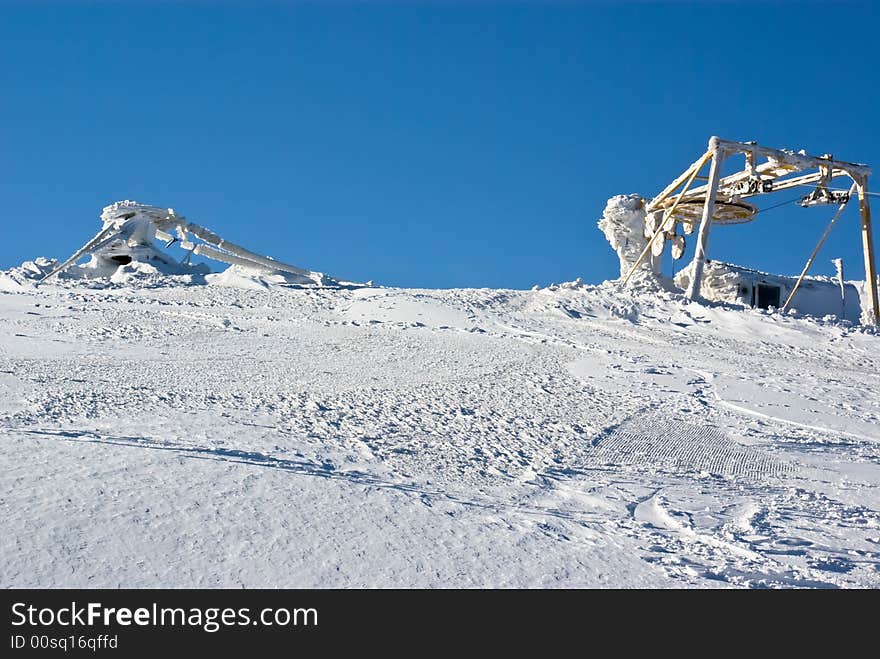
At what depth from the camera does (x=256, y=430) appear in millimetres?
5992

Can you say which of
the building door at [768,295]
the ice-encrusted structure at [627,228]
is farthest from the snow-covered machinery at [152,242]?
the building door at [768,295]

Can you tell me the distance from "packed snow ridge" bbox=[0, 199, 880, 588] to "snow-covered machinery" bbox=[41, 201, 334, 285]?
8.01 metres

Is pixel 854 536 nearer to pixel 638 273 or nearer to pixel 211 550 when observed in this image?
pixel 211 550

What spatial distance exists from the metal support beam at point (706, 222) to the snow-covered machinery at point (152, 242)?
834cm

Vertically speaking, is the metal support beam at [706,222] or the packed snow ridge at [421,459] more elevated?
the metal support beam at [706,222]

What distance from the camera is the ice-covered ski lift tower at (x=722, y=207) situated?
57.5 feet

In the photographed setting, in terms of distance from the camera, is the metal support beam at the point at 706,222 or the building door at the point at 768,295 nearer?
the metal support beam at the point at 706,222

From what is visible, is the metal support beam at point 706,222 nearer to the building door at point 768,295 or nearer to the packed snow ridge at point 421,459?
the packed snow ridge at point 421,459

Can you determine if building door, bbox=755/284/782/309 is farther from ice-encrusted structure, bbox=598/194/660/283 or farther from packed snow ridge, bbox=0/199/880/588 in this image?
packed snow ridge, bbox=0/199/880/588

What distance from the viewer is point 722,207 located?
64.4 feet
